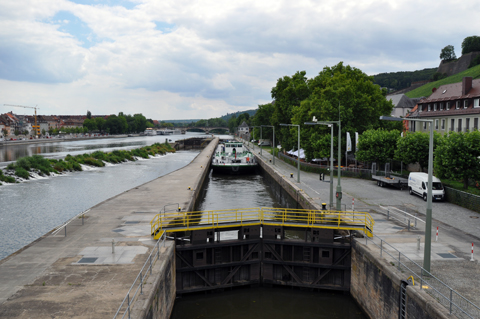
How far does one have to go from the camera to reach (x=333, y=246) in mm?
18359

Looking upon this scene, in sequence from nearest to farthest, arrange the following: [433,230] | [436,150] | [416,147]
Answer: [433,230] → [436,150] → [416,147]

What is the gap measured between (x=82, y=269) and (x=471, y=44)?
176132mm

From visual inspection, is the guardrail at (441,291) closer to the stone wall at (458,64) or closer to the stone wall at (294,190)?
the stone wall at (294,190)

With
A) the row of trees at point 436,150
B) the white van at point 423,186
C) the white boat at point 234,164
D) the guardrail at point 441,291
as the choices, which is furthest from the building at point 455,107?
the guardrail at point 441,291

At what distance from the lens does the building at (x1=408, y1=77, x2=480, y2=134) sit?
148 ft

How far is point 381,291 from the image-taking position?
574 inches

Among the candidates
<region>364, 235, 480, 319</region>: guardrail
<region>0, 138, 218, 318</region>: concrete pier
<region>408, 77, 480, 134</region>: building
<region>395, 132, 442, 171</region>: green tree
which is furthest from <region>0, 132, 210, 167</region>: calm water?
<region>408, 77, 480, 134</region>: building

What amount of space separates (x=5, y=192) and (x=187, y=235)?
32.7m

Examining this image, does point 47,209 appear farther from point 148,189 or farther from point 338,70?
point 338,70

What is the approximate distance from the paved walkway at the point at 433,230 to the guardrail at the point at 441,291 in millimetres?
385

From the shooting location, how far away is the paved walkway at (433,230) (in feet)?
46.6

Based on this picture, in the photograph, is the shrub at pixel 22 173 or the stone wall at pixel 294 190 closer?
the stone wall at pixel 294 190

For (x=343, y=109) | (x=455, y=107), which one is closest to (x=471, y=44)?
(x=455, y=107)

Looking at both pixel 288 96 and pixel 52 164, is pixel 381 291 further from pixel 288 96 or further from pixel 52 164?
pixel 52 164
